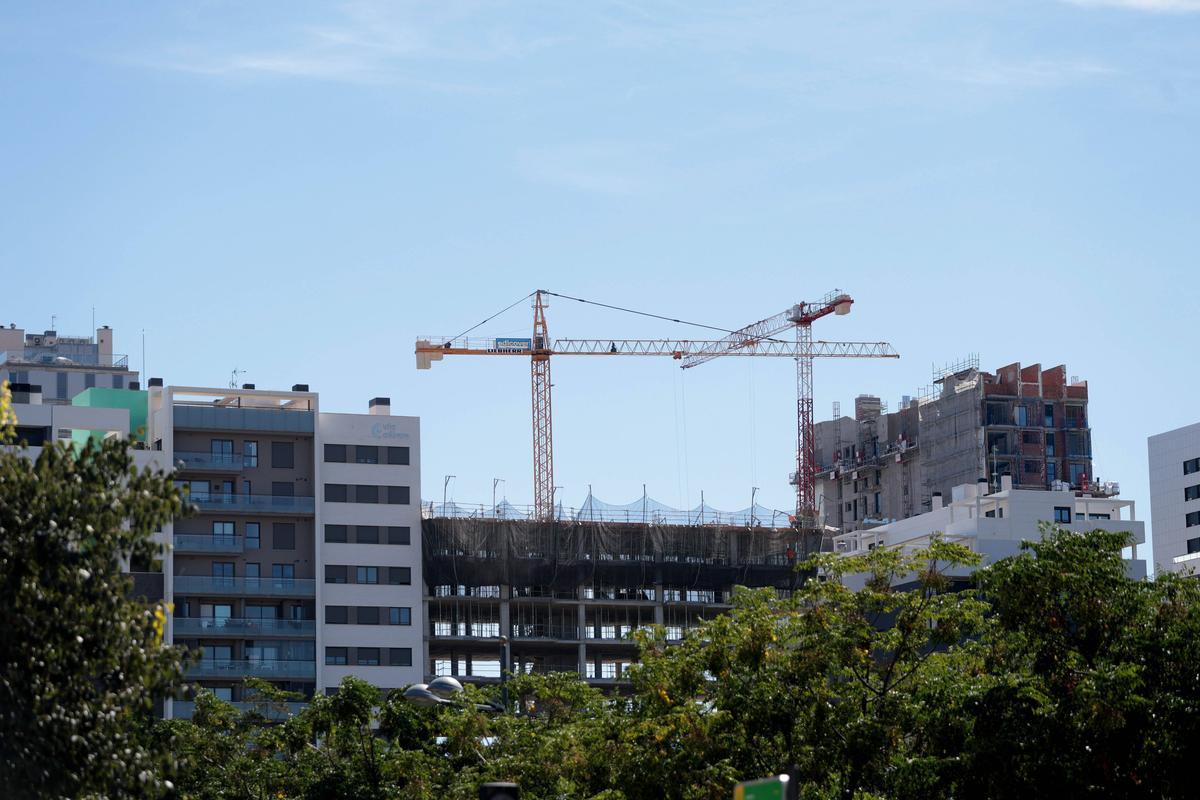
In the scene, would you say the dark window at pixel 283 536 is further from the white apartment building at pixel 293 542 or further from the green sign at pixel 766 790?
the green sign at pixel 766 790

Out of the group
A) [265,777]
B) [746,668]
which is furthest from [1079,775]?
[265,777]

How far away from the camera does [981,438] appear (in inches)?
6757

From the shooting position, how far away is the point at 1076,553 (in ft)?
111

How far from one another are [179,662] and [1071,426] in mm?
162321

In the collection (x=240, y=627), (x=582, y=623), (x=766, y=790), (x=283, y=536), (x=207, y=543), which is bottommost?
(x=582, y=623)

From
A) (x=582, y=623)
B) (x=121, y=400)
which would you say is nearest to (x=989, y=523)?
(x=582, y=623)

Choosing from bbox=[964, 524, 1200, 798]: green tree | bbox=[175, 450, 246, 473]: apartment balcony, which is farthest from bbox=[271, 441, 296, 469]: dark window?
bbox=[964, 524, 1200, 798]: green tree

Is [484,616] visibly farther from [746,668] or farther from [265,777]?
[746,668]

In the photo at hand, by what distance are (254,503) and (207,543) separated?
386 cm

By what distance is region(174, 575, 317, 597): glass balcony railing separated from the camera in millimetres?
111438

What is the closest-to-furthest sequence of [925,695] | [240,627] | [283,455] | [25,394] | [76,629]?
[76,629], [925,695], [240,627], [25,394], [283,455]

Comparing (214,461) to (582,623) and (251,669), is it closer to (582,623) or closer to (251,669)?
(251,669)

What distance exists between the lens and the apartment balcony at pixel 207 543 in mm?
112438

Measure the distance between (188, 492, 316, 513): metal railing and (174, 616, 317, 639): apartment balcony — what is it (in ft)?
21.9
